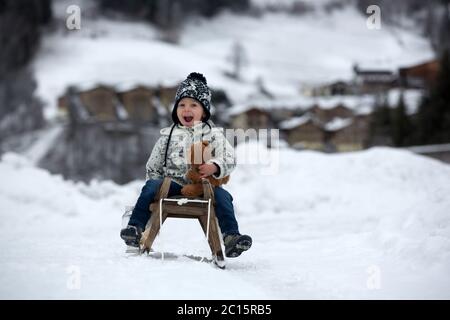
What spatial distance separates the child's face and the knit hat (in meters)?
0.03

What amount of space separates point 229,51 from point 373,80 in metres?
36.5

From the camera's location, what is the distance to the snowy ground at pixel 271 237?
319 cm

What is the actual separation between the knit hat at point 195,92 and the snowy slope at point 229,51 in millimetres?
52513

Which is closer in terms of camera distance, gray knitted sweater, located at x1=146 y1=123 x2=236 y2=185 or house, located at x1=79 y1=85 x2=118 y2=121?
gray knitted sweater, located at x1=146 y1=123 x2=236 y2=185

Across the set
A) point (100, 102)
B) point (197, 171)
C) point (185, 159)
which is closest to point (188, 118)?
point (185, 159)

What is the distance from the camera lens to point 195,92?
427 cm

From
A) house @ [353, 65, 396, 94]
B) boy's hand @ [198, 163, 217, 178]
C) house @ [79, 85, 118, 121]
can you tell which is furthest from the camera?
house @ [79, 85, 118, 121]

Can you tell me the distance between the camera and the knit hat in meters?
4.27

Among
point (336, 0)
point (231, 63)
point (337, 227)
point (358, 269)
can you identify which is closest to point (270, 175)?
point (337, 227)

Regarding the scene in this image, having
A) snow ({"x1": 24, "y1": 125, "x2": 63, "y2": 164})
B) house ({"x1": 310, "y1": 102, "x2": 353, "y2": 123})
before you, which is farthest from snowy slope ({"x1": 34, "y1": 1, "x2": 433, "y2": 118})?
house ({"x1": 310, "y1": 102, "x2": 353, "y2": 123})

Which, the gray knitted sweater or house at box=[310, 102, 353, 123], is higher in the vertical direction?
the gray knitted sweater

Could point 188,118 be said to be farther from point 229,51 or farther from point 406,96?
point 229,51

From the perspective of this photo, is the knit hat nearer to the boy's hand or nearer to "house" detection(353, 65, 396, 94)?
the boy's hand

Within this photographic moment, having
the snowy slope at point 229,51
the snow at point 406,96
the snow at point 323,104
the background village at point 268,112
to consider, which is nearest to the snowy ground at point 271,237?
the snow at point 406,96
